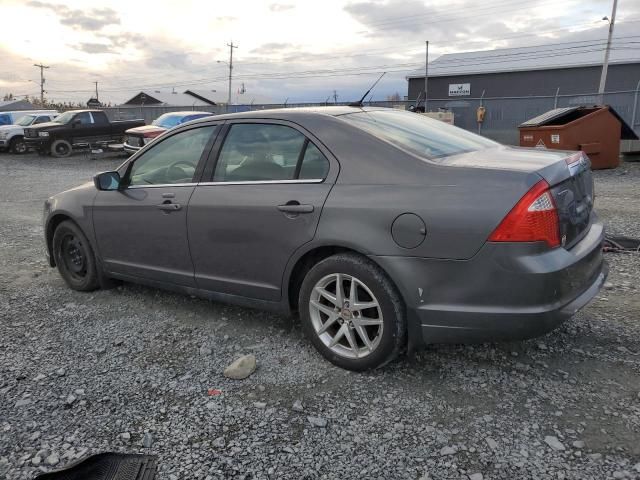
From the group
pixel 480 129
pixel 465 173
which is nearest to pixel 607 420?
pixel 465 173

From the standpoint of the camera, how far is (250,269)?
11.9ft

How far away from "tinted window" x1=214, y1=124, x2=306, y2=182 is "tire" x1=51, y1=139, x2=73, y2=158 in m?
19.7

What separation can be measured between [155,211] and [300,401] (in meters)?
1.92

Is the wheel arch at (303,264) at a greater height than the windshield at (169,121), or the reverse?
the windshield at (169,121)

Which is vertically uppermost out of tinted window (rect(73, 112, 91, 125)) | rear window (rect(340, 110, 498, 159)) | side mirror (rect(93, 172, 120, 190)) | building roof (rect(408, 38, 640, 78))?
building roof (rect(408, 38, 640, 78))

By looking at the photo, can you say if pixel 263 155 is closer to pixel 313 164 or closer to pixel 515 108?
pixel 313 164

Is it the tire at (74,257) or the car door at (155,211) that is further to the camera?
the tire at (74,257)

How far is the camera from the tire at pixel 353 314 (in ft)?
10.0

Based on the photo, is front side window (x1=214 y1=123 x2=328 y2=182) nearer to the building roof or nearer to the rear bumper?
the rear bumper

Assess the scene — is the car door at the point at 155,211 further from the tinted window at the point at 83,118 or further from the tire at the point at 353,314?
the tinted window at the point at 83,118

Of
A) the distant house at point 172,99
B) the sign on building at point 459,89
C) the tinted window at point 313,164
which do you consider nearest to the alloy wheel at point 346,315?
the tinted window at point 313,164

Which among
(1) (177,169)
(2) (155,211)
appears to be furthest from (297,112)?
(2) (155,211)

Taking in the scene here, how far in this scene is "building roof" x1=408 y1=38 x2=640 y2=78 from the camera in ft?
119

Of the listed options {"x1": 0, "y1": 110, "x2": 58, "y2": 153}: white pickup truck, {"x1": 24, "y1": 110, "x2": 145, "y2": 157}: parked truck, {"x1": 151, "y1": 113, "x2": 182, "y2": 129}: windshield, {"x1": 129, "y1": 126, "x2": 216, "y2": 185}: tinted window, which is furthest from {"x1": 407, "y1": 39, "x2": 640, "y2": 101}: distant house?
{"x1": 129, "y1": 126, "x2": 216, "y2": 185}: tinted window
